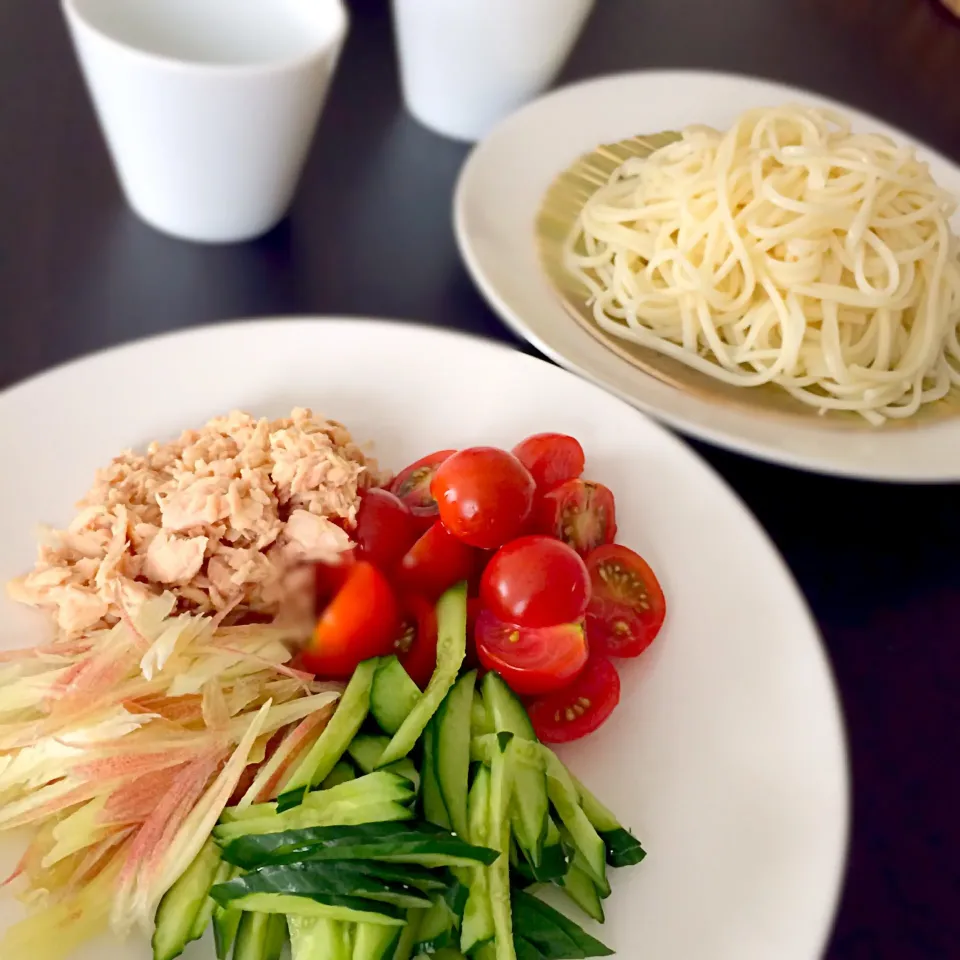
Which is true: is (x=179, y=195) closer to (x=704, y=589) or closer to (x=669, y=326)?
(x=669, y=326)

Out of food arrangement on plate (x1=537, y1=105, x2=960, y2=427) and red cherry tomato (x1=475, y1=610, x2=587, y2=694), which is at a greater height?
food arrangement on plate (x1=537, y1=105, x2=960, y2=427)

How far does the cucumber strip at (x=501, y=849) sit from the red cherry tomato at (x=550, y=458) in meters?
0.32

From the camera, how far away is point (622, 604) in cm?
98

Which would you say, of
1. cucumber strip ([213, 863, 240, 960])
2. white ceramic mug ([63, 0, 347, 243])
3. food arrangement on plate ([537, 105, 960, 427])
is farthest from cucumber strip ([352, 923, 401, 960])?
white ceramic mug ([63, 0, 347, 243])

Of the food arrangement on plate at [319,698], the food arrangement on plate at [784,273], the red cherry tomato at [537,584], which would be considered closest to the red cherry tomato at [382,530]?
the food arrangement on plate at [319,698]

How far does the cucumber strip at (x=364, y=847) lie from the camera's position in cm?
75

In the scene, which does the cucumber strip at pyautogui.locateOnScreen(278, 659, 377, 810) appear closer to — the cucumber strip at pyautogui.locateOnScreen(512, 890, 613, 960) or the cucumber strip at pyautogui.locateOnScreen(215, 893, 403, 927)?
the cucumber strip at pyautogui.locateOnScreen(215, 893, 403, 927)

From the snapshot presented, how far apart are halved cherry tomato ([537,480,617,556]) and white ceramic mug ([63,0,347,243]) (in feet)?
1.98

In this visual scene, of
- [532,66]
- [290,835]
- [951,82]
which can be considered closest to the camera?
[290,835]

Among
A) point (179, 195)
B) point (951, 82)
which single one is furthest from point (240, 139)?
point (951, 82)

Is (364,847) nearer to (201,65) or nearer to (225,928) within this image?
(225,928)

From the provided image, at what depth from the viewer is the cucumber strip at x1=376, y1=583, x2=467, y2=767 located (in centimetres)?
84

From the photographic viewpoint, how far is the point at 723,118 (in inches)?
67.5

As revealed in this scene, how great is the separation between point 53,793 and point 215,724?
5.6 inches
